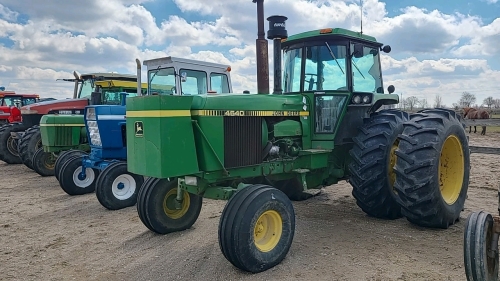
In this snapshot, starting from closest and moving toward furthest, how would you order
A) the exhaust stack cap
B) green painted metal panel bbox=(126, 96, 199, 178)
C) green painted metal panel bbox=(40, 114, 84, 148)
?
green painted metal panel bbox=(126, 96, 199, 178) → the exhaust stack cap → green painted metal panel bbox=(40, 114, 84, 148)

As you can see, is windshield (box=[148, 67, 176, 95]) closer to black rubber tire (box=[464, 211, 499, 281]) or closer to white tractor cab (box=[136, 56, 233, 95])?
white tractor cab (box=[136, 56, 233, 95])

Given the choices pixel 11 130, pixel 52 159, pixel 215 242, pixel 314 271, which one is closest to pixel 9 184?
pixel 52 159

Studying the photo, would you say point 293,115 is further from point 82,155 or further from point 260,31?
point 82,155

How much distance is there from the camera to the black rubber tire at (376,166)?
16.0 ft

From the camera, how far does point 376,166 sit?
4.86m

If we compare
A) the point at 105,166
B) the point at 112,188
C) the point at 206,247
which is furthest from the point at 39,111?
the point at 206,247

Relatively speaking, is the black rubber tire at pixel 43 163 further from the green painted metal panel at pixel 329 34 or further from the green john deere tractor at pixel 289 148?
the green painted metal panel at pixel 329 34

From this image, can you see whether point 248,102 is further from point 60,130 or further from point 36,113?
point 36,113

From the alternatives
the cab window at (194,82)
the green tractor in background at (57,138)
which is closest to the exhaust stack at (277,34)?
the cab window at (194,82)

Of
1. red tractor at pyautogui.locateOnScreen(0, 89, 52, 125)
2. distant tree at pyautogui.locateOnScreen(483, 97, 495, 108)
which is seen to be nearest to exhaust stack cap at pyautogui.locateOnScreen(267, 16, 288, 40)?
red tractor at pyautogui.locateOnScreen(0, 89, 52, 125)

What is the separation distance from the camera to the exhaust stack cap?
16.9 feet

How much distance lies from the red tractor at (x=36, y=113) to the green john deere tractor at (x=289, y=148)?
691 centimetres

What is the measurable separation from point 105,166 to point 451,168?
17.9 ft

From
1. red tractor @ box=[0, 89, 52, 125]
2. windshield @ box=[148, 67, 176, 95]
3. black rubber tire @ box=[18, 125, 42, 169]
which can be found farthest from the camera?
red tractor @ box=[0, 89, 52, 125]
